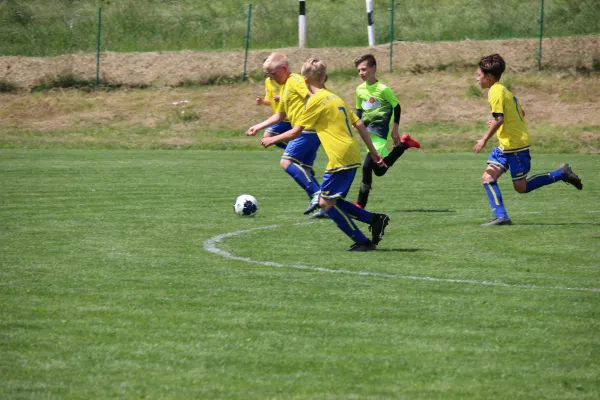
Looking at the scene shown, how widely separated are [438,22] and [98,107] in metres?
12.4

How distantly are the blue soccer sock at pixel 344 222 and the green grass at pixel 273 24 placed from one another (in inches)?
1031

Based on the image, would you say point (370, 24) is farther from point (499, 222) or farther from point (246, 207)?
point (499, 222)

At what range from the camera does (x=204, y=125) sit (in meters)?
30.8

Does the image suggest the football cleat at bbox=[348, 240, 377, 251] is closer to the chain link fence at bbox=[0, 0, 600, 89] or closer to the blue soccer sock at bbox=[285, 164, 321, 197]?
the blue soccer sock at bbox=[285, 164, 321, 197]

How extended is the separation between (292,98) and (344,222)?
290 cm

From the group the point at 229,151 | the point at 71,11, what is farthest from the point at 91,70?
the point at 229,151

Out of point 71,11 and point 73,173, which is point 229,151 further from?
point 71,11

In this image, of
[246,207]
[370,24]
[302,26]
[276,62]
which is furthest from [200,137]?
[276,62]

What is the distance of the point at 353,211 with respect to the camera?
9828 millimetres

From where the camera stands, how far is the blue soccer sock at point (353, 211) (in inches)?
384

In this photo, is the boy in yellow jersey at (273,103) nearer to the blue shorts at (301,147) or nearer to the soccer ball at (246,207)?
the blue shorts at (301,147)

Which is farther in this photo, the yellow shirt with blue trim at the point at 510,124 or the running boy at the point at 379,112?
the running boy at the point at 379,112

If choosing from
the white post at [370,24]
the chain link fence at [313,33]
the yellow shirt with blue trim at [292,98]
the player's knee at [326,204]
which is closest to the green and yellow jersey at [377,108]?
the yellow shirt with blue trim at [292,98]

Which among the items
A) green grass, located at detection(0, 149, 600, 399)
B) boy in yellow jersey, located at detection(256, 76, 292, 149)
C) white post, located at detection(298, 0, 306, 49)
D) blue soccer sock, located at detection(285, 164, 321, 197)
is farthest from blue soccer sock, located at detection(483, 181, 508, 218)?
white post, located at detection(298, 0, 306, 49)
